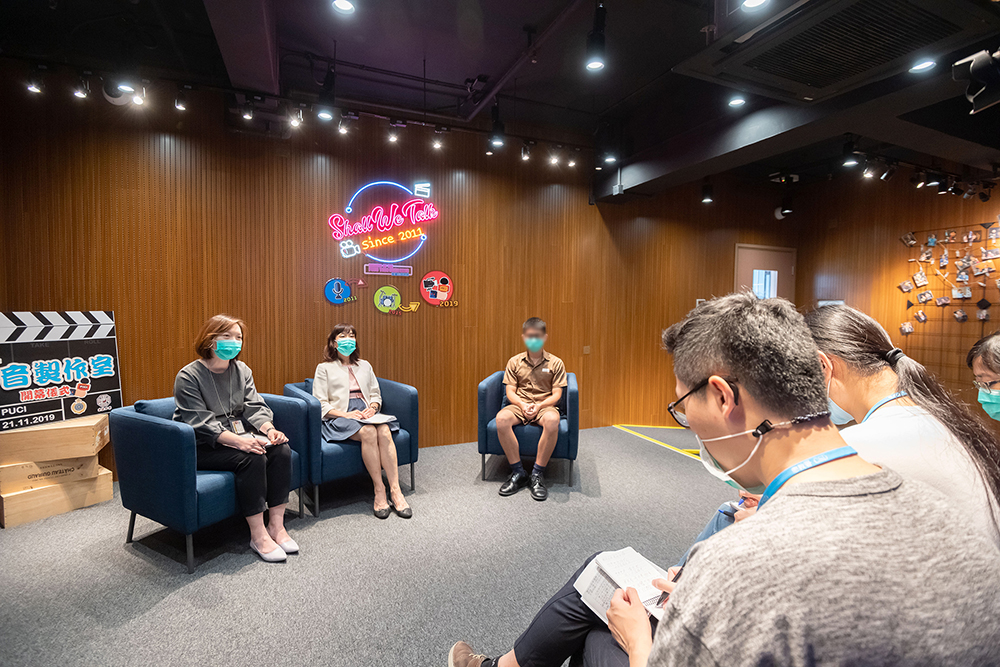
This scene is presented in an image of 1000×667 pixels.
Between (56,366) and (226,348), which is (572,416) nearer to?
(226,348)

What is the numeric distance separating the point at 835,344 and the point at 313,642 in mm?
2333

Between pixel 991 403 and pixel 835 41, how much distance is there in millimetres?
2084

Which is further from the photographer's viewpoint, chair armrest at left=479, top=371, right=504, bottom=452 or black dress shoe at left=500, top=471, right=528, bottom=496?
chair armrest at left=479, top=371, right=504, bottom=452

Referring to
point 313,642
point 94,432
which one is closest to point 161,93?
point 94,432

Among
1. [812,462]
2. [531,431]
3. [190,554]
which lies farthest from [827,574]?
[531,431]

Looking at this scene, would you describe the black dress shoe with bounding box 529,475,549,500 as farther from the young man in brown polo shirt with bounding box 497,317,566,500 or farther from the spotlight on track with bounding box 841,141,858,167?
the spotlight on track with bounding box 841,141,858,167

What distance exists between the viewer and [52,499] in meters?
3.02

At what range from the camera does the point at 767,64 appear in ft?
8.42

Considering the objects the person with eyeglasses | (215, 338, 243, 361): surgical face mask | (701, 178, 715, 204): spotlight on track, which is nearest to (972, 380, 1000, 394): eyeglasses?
the person with eyeglasses

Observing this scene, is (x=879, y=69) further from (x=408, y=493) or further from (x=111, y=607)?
(x=111, y=607)

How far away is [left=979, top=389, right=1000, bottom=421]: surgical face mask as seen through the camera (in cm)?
244

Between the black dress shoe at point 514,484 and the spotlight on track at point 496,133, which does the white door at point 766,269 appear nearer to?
the spotlight on track at point 496,133

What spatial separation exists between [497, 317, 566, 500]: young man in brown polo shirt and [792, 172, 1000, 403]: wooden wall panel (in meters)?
4.56

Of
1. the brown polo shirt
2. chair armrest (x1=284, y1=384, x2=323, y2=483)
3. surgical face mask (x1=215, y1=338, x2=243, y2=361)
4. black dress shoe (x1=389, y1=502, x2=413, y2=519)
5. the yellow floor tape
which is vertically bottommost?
the yellow floor tape
